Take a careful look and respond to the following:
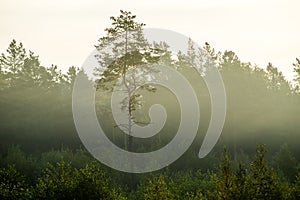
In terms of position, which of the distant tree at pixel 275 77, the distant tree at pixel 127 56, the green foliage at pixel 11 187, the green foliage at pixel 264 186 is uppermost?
the distant tree at pixel 275 77

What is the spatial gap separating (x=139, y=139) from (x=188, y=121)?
8579 millimetres

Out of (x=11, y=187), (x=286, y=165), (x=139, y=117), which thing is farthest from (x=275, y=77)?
(x=11, y=187)

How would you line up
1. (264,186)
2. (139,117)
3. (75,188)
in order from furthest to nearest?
(139,117) < (75,188) < (264,186)

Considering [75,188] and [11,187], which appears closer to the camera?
[75,188]

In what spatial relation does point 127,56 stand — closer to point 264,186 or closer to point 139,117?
point 264,186

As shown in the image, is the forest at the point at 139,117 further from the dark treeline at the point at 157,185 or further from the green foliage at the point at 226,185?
the green foliage at the point at 226,185

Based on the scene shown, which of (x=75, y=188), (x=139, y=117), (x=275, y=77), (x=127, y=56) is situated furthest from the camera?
(x=275, y=77)

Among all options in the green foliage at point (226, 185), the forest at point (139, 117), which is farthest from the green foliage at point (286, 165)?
the green foliage at point (226, 185)

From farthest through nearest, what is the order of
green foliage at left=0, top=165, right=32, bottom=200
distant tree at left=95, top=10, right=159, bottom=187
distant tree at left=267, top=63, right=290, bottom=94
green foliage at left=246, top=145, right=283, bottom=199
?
distant tree at left=267, top=63, right=290, bottom=94, distant tree at left=95, top=10, right=159, bottom=187, green foliage at left=0, top=165, right=32, bottom=200, green foliage at left=246, top=145, right=283, bottom=199

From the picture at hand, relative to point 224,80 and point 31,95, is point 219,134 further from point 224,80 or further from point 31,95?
point 31,95

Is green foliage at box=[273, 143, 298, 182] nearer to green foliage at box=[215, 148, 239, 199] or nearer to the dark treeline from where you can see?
the dark treeline

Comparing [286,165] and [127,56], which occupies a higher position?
[127,56]

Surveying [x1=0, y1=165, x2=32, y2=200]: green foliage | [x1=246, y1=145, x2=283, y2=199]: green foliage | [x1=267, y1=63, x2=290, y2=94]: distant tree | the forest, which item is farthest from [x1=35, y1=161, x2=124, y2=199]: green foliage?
[x1=267, y1=63, x2=290, y2=94]: distant tree

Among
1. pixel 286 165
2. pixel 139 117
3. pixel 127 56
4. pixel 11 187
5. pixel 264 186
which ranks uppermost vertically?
pixel 127 56
